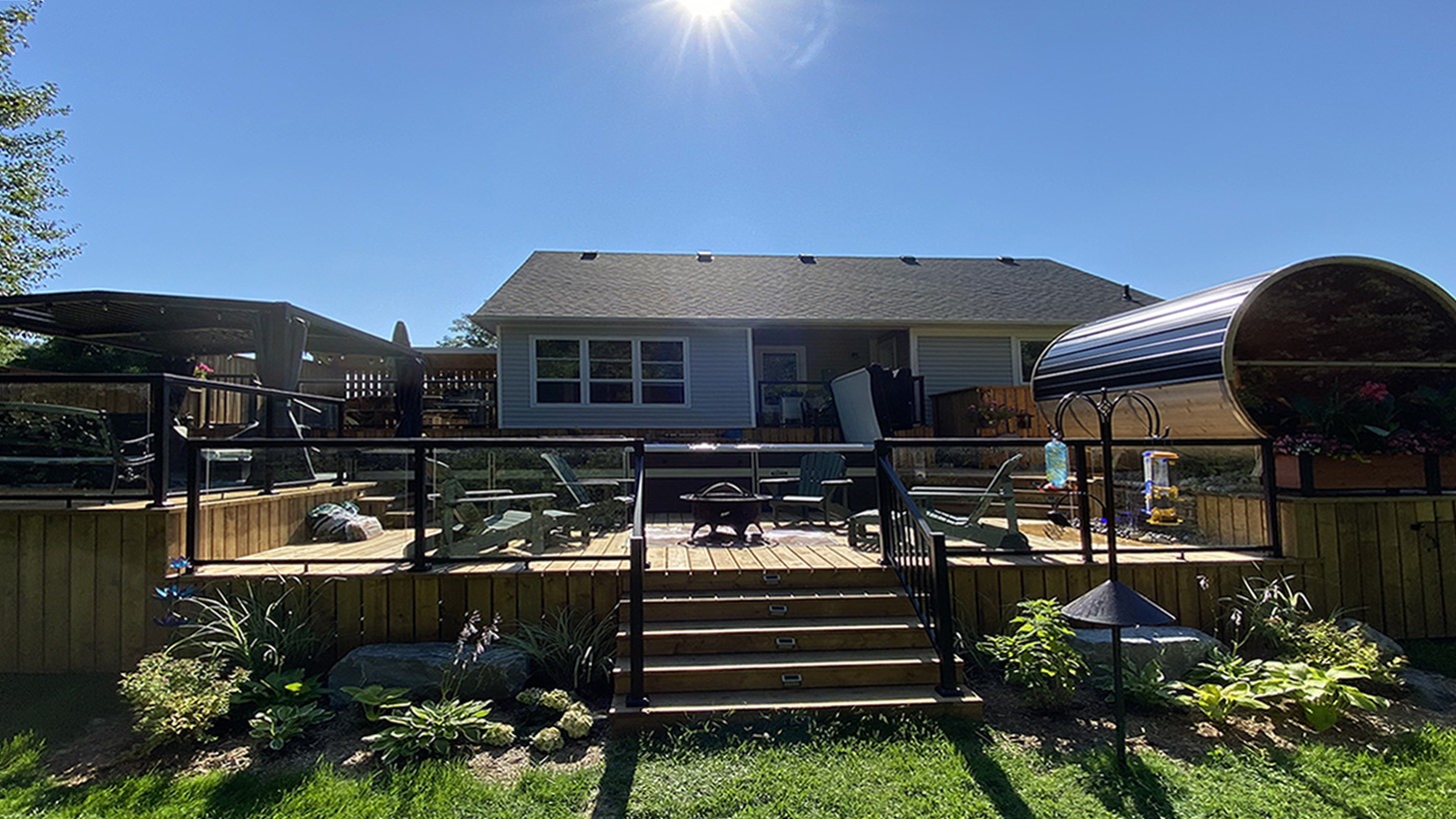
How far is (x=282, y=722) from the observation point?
3.56 meters

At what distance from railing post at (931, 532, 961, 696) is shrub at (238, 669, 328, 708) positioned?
366 cm

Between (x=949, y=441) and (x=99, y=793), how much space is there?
5314mm

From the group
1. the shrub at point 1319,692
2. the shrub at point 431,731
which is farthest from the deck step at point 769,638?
the shrub at point 1319,692

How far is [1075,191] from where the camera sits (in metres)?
11.8

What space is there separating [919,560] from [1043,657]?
895mm

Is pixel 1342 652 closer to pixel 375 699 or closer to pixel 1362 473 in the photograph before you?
pixel 1362 473

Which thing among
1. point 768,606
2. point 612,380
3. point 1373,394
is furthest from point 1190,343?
point 612,380

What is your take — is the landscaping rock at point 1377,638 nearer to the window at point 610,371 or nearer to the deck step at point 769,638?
the deck step at point 769,638

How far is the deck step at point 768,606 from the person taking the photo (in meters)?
4.36

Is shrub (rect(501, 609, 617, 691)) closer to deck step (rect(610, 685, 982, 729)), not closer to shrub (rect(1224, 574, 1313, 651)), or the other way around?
deck step (rect(610, 685, 982, 729))

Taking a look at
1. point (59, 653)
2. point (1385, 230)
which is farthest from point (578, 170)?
point (1385, 230)

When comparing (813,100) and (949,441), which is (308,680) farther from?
(813,100)

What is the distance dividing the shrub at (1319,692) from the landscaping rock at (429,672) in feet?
14.1

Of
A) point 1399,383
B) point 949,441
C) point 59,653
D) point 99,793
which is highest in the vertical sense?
point 1399,383
